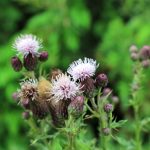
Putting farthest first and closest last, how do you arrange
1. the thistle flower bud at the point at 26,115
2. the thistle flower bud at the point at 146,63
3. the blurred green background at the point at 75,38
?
1. the blurred green background at the point at 75,38
2. the thistle flower bud at the point at 146,63
3. the thistle flower bud at the point at 26,115

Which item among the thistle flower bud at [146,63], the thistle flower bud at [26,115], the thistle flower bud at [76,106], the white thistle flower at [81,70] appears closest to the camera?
the thistle flower bud at [76,106]

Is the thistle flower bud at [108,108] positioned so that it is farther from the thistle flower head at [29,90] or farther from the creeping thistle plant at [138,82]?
the creeping thistle plant at [138,82]

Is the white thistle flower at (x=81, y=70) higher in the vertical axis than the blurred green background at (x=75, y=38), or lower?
lower

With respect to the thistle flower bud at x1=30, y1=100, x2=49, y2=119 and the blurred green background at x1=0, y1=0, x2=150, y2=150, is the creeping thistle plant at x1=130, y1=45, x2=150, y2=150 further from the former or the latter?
the blurred green background at x1=0, y1=0, x2=150, y2=150

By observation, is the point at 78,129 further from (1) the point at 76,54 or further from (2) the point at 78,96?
(1) the point at 76,54

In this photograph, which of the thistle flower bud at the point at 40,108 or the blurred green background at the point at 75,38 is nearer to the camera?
the thistle flower bud at the point at 40,108

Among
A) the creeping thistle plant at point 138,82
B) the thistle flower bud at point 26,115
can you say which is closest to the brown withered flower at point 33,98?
the thistle flower bud at point 26,115

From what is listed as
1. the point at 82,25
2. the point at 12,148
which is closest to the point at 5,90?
the point at 12,148
